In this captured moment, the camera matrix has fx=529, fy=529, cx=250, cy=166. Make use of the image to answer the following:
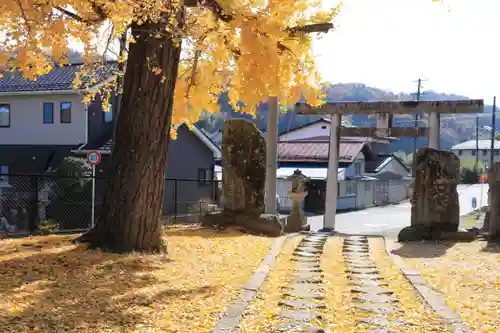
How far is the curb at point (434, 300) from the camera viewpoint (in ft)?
15.7

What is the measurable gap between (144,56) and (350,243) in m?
5.71

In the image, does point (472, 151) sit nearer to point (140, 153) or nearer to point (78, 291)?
point (140, 153)

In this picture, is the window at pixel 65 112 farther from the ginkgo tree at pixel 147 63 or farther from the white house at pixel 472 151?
the white house at pixel 472 151

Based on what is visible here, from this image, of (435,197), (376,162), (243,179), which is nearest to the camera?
(435,197)

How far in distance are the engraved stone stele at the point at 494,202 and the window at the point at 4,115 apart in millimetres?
19974

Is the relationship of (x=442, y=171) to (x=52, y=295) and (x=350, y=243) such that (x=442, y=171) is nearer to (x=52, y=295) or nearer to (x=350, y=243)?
(x=350, y=243)

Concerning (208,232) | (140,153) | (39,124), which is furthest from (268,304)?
(39,124)

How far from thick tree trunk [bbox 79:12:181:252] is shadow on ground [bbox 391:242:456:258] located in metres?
4.57

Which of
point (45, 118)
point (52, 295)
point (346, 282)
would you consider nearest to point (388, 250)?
point (346, 282)

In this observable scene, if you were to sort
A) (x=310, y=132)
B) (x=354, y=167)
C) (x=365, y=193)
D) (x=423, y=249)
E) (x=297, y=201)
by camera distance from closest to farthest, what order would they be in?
(x=423, y=249)
(x=297, y=201)
(x=354, y=167)
(x=365, y=193)
(x=310, y=132)

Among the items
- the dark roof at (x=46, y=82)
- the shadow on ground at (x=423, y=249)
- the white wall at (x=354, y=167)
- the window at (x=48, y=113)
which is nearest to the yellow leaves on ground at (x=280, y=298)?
the shadow on ground at (x=423, y=249)

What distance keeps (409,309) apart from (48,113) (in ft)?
66.8

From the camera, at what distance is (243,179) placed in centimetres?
1242

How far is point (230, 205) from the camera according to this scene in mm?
12414
